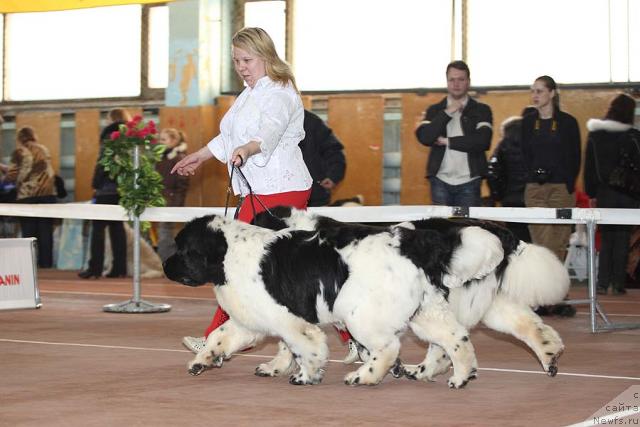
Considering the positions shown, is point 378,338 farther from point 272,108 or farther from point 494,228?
point 272,108

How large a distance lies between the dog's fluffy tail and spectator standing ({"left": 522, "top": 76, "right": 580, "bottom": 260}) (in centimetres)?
367

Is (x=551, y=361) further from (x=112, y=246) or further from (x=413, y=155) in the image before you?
(x=112, y=246)

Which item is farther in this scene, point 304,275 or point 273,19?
point 273,19

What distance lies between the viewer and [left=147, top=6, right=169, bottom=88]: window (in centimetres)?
1652

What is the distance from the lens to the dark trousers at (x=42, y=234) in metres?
16.0

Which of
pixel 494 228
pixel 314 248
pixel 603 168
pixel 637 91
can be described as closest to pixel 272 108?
pixel 314 248

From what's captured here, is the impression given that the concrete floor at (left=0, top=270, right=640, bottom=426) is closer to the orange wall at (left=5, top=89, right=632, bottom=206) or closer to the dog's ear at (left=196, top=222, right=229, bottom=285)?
the dog's ear at (left=196, top=222, right=229, bottom=285)

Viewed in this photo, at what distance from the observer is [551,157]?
32.4ft

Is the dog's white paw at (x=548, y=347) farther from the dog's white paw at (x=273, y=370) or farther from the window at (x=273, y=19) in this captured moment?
the window at (x=273, y=19)

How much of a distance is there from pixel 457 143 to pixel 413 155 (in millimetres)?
5379

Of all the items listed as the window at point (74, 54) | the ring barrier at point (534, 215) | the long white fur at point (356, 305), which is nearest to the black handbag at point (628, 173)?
the ring barrier at point (534, 215)

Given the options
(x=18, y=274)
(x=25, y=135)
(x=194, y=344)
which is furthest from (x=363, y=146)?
(x=194, y=344)

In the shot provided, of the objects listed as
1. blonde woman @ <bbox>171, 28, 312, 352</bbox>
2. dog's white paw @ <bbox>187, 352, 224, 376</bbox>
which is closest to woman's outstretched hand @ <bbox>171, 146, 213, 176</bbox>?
blonde woman @ <bbox>171, 28, 312, 352</bbox>

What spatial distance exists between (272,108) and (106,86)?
36.8 feet
